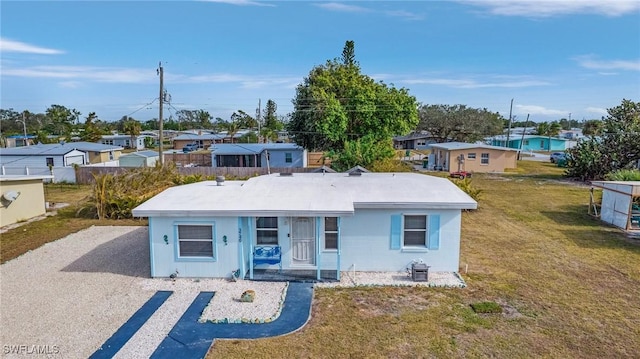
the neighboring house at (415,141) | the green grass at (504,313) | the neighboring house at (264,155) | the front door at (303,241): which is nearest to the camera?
the green grass at (504,313)

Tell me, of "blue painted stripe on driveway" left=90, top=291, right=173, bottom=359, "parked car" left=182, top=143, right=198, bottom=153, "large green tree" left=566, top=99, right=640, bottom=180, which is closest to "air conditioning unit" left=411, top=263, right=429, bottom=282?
"blue painted stripe on driveway" left=90, top=291, right=173, bottom=359

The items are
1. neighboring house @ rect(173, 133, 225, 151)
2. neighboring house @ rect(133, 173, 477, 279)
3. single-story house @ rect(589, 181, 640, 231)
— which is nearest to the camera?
neighboring house @ rect(133, 173, 477, 279)

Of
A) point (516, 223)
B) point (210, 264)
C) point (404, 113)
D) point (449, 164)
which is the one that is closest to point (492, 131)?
point (449, 164)

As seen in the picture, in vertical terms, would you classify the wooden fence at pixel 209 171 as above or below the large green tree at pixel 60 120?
below

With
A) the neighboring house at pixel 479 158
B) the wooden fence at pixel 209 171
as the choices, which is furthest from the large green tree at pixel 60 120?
the neighboring house at pixel 479 158

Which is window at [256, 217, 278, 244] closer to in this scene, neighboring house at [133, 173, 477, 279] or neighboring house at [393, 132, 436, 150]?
neighboring house at [133, 173, 477, 279]

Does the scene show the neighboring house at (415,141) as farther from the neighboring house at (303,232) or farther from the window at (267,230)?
the window at (267,230)

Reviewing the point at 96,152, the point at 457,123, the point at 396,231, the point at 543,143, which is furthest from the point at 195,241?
the point at 543,143
